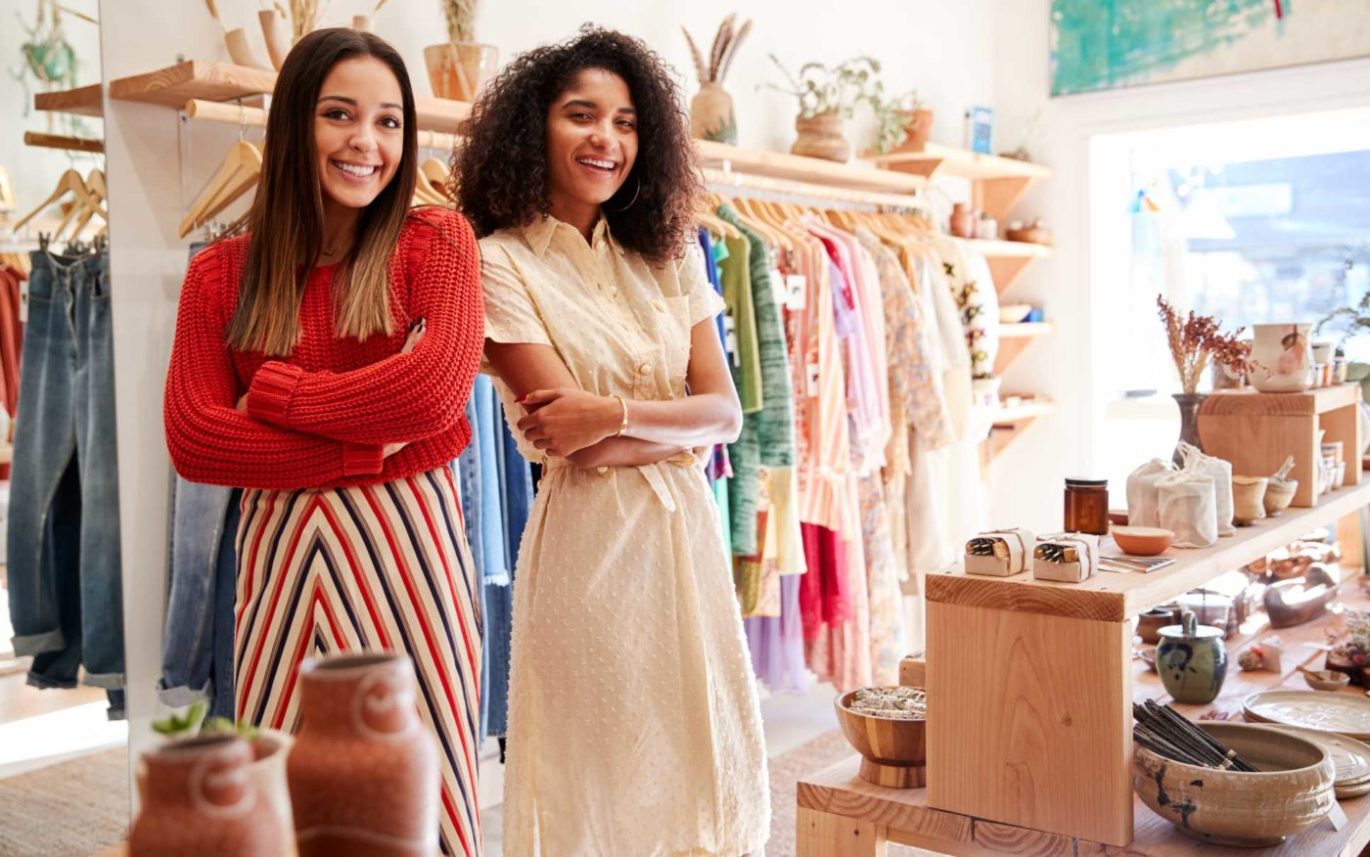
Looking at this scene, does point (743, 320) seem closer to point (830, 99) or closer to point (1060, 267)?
Answer: point (830, 99)

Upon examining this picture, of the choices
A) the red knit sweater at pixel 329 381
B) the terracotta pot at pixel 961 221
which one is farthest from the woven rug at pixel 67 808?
the terracotta pot at pixel 961 221

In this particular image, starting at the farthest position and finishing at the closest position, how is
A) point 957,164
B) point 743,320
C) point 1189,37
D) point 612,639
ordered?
point 1189,37, point 957,164, point 743,320, point 612,639

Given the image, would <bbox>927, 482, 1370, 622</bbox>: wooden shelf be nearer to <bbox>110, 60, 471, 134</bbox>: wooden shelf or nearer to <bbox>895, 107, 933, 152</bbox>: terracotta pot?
<bbox>110, 60, 471, 134</bbox>: wooden shelf

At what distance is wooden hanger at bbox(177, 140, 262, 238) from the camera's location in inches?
100

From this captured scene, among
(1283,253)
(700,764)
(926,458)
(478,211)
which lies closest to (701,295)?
(478,211)

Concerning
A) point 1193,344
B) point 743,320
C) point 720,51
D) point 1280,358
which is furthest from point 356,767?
point 720,51

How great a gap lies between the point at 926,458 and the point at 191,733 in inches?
148

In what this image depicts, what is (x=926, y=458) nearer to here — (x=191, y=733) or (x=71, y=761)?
(x=71, y=761)

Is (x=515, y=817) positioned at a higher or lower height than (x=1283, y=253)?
lower

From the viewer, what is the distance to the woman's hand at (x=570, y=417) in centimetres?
179

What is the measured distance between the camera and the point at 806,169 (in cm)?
415

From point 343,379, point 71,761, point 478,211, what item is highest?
point 478,211

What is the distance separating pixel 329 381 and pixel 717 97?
2399 mm

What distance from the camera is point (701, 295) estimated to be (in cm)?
209
